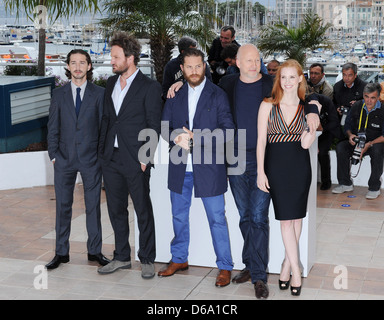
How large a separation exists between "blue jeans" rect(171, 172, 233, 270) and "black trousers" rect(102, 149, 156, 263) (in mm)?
198

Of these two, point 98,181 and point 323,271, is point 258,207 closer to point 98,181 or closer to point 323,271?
point 323,271

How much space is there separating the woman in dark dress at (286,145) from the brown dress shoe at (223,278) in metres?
0.67

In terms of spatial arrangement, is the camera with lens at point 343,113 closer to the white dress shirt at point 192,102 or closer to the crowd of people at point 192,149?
the crowd of people at point 192,149

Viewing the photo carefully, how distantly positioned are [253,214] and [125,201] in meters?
1.04

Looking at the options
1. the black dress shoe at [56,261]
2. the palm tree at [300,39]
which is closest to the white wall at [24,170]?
the black dress shoe at [56,261]

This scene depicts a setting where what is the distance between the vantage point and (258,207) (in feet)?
15.1

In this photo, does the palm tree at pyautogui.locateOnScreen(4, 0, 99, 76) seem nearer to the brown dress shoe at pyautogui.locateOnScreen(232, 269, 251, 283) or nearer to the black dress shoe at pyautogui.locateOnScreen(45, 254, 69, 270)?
the black dress shoe at pyautogui.locateOnScreen(45, 254, 69, 270)

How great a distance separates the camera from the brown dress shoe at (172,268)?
500 centimetres

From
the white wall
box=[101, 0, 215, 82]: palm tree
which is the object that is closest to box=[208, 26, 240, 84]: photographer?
the white wall

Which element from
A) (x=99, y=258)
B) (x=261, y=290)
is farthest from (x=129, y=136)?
(x=261, y=290)

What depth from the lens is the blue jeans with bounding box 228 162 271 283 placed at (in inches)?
181

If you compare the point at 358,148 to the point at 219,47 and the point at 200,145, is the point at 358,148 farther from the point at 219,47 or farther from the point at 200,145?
the point at 200,145
